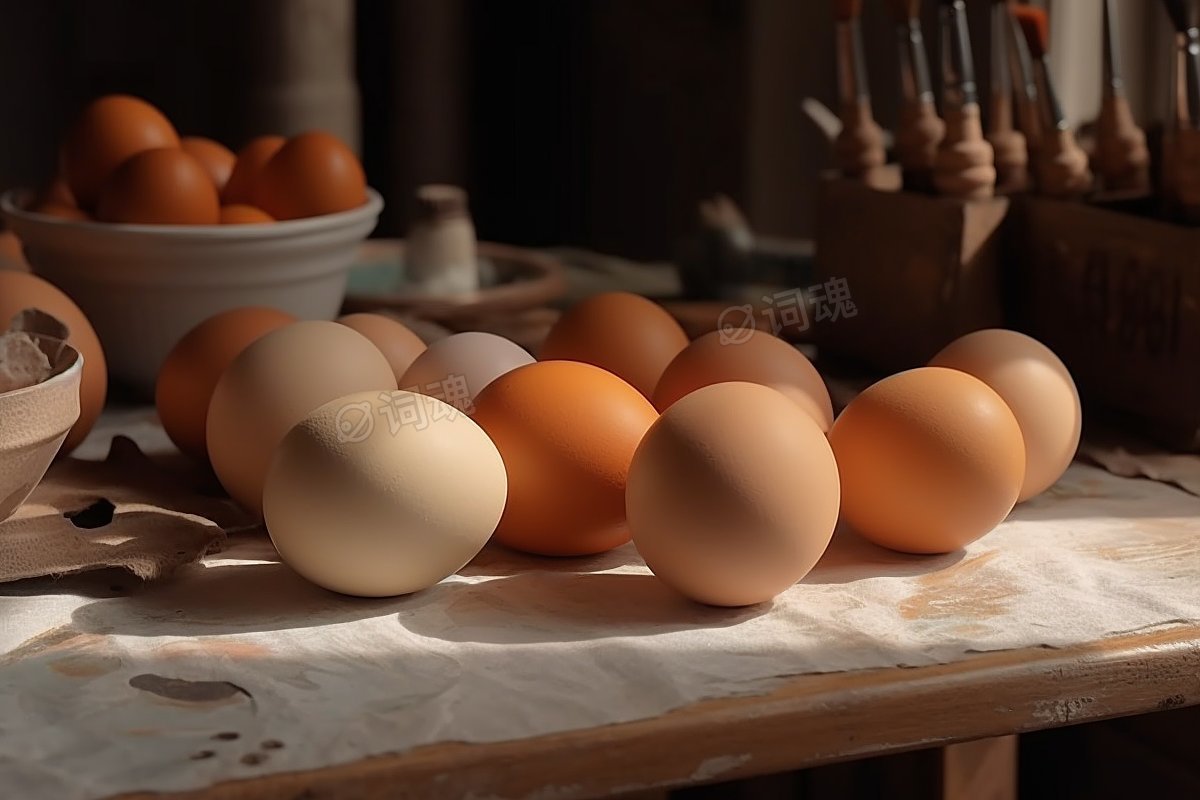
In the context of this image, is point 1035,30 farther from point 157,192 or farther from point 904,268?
point 157,192

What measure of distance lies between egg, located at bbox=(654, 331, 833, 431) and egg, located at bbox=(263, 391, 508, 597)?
17cm

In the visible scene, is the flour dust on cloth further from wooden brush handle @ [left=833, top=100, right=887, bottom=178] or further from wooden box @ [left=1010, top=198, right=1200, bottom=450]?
wooden brush handle @ [left=833, top=100, right=887, bottom=178]

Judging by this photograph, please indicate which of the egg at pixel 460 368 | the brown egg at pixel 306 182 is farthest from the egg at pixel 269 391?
the brown egg at pixel 306 182

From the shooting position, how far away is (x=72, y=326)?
86 cm

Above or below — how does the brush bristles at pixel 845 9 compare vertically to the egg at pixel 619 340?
above

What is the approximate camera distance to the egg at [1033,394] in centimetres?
77

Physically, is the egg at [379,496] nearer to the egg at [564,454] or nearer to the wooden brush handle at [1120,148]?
the egg at [564,454]

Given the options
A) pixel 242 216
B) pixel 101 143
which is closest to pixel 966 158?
pixel 242 216

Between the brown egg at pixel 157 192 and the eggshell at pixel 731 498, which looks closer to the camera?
the eggshell at pixel 731 498

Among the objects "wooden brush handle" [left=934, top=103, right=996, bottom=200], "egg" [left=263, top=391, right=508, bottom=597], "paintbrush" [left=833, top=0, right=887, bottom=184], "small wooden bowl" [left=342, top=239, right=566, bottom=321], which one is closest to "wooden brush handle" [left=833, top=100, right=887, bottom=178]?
"paintbrush" [left=833, top=0, right=887, bottom=184]

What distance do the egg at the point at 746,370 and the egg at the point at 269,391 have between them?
0.54ft

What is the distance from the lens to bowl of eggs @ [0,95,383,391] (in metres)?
0.98

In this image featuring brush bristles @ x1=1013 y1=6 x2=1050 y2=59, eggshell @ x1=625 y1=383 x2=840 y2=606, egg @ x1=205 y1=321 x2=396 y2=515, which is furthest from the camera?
brush bristles @ x1=1013 y1=6 x2=1050 y2=59

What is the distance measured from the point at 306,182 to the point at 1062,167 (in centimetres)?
53
